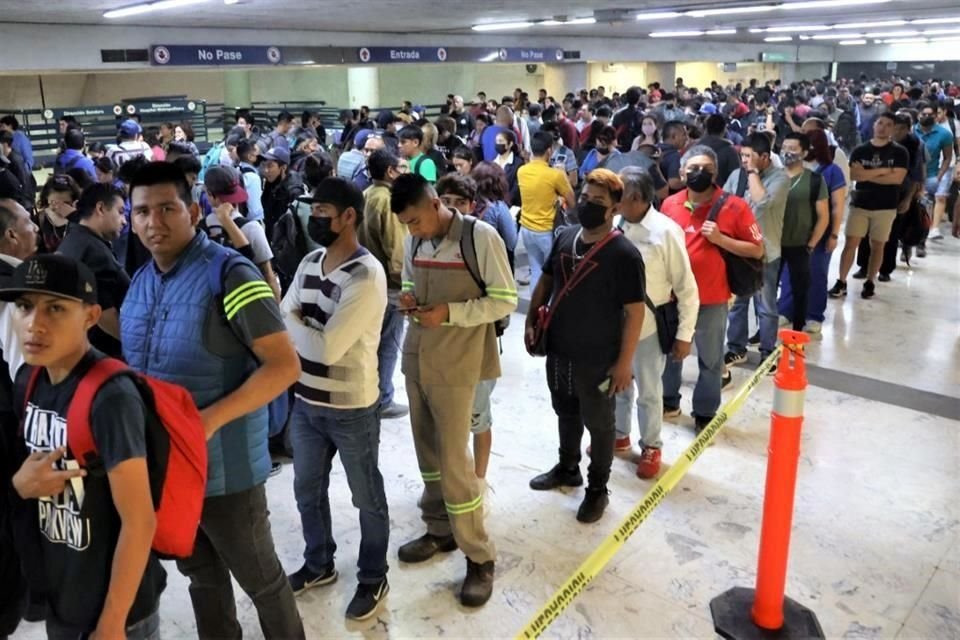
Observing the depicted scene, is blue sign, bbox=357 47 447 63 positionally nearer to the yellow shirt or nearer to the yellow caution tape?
the yellow shirt

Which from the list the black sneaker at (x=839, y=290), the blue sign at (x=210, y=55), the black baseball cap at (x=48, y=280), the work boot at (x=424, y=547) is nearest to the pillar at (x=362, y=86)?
the blue sign at (x=210, y=55)

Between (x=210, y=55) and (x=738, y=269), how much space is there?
12.8 metres

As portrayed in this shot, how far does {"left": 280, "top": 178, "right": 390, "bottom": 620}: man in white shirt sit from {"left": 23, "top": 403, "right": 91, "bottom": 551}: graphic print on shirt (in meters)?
1.00

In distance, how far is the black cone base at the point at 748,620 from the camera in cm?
276

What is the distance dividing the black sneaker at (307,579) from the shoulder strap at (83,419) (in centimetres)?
154

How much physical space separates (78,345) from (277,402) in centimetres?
224

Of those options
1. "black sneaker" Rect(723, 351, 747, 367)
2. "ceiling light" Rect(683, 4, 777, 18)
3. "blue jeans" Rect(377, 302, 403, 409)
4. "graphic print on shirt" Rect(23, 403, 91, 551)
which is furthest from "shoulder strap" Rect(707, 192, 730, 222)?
"ceiling light" Rect(683, 4, 777, 18)

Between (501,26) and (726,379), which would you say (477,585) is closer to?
(726,379)

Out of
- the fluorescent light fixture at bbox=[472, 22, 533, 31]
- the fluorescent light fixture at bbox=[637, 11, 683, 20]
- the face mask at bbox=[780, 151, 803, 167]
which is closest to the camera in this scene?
the face mask at bbox=[780, 151, 803, 167]

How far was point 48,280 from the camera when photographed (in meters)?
1.66

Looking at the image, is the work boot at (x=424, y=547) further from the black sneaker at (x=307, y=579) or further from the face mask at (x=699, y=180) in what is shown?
the face mask at (x=699, y=180)

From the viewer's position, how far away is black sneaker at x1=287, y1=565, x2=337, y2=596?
302 cm

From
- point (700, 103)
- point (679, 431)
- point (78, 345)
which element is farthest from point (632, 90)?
point (78, 345)

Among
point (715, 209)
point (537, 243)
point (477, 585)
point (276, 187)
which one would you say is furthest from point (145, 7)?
point (477, 585)
